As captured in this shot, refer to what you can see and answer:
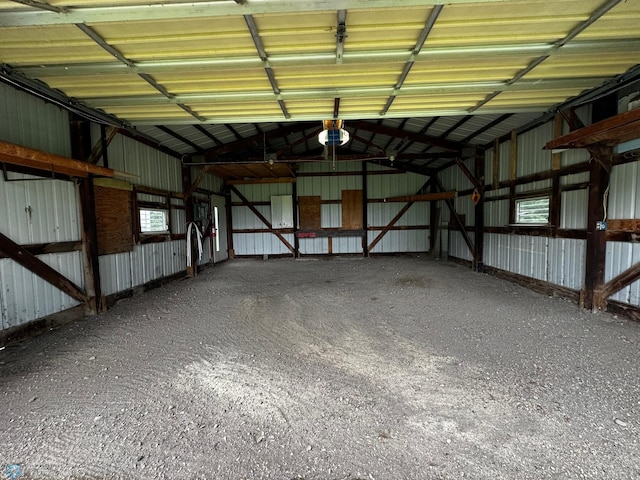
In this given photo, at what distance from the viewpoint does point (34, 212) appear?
13.1ft

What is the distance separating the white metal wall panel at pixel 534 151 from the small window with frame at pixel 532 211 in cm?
62

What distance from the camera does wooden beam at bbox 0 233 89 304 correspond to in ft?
11.9

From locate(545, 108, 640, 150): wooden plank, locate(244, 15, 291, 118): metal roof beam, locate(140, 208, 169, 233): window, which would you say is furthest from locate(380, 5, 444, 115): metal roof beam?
locate(140, 208, 169, 233): window

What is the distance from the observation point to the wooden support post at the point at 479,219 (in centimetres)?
831

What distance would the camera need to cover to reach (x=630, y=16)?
8.73ft

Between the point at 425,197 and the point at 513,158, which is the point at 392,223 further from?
the point at 513,158

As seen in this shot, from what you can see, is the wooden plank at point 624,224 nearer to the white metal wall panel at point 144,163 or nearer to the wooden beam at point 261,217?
the white metal wall panel at point 144,163

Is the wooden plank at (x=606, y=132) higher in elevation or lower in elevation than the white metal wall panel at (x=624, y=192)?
higher

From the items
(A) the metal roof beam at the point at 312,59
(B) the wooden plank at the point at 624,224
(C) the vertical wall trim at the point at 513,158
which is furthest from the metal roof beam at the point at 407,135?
(A) the metal roof beam at the point at 312,59

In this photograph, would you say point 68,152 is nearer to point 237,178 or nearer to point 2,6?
point 2,6

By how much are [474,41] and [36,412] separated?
5.27 meters

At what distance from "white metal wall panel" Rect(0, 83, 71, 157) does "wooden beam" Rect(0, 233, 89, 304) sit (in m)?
1.34

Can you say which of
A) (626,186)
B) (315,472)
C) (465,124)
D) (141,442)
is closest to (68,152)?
(141,442)

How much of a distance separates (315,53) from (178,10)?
1.39m
